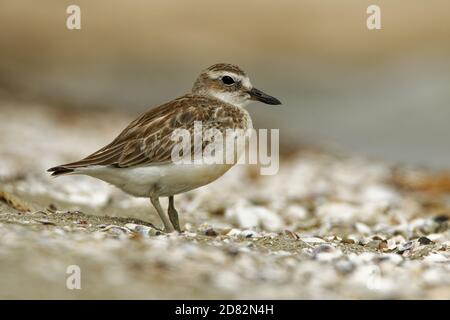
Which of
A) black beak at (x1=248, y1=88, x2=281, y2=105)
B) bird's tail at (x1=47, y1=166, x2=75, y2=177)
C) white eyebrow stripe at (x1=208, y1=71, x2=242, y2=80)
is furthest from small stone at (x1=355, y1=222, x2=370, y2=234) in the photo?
bird's tail at (x1=47, y1=166, x2=75, y2=177)

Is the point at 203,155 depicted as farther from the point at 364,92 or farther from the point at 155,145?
the point at 364,92

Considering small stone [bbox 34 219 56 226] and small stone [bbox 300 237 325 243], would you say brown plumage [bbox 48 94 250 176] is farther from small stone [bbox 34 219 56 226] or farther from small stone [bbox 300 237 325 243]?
small stone [bbox 300 237 325 243]

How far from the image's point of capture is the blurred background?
63.6 ft

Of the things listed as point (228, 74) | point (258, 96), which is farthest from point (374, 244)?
point (228, 74)

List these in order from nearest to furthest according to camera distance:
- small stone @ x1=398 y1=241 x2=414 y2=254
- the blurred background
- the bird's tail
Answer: the bird's tail, small stone @ x1=398 y1=241 x2=414 y2=254, the blurred background

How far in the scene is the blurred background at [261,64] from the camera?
19.4 m

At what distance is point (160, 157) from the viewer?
729cm

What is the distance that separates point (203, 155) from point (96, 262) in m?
2.11

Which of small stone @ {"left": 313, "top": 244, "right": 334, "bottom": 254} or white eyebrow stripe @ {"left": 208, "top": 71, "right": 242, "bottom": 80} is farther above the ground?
white eyebrow stripe @ {"left": 208, "top": 71, "right": 242, "bottom": 80}

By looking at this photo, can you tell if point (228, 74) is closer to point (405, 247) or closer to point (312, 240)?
point (312, 240)

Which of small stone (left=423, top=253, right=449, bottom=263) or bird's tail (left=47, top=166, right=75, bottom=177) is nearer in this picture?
small stone (left=423, top=253, right=449, bottom=263)

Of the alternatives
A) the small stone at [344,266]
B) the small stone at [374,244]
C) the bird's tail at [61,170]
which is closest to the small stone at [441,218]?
the small stone at [374,244]

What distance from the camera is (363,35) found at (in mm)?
25016
